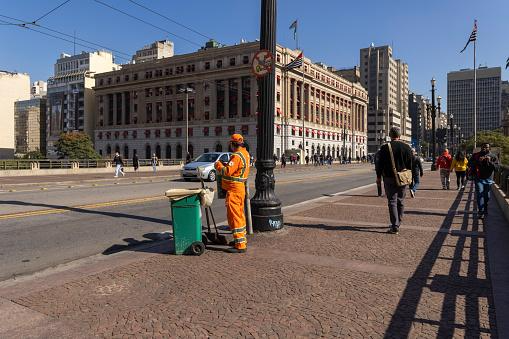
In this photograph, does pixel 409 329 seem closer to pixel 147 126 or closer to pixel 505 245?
pixel 505 245

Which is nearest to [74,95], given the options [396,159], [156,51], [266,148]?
[156,51]

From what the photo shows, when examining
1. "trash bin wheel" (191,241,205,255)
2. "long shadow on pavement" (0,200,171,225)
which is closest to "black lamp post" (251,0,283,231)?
"trash bin wheel" (191,241,205,255)

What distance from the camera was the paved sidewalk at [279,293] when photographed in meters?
3.56

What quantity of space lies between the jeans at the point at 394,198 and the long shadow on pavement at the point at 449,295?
1.16 meters

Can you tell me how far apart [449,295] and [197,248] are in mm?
3245

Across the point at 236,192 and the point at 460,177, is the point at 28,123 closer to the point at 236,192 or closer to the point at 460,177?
the point at 460,177

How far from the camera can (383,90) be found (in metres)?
155

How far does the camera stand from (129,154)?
10069 centimetres

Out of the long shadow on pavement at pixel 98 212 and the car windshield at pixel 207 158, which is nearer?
the long shadow on pavement at pixel 98 212

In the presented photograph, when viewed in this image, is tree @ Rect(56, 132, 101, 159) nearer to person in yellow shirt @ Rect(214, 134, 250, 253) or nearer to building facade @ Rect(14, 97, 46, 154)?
building facade @ Rect(14, 97, 46, 154)

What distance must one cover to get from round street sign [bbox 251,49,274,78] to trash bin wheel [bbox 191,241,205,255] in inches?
134

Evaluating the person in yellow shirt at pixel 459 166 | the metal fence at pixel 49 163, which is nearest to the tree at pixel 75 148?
the metal fence at pixel 49 163

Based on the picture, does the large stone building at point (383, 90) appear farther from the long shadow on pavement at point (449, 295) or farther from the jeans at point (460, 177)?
the long shadow on pavement at point (449, 295)

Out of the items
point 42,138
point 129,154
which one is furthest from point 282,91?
point 42,138
